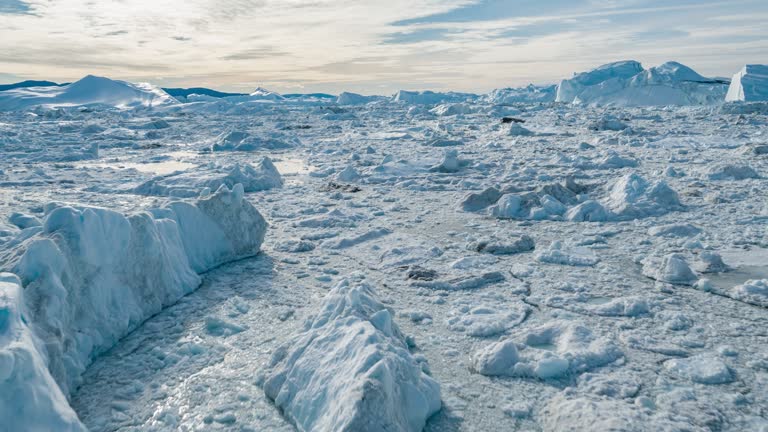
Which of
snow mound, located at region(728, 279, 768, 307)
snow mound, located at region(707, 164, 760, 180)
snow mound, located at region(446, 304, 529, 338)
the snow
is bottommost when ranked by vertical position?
snow mound, located at region(446, 304, 529, 338)

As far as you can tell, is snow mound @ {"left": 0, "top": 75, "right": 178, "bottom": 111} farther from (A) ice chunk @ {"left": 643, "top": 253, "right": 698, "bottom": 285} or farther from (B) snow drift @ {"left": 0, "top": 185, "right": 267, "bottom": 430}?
(A) ice chunk @ {"left": 643, "top": 253, "right": 698, "bottom": 285}

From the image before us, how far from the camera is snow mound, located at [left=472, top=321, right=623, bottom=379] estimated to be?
236 cm

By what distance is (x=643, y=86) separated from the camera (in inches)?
1245

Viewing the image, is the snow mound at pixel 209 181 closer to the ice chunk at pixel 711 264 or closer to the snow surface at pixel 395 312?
the snow surface at pixel 395 312

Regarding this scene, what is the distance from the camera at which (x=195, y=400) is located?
7.23 ft

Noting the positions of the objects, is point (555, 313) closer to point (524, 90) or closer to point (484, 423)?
point (484, 423)

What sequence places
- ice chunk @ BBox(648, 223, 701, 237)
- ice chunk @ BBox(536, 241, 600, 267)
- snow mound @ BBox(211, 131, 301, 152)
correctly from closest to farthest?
ice chunk @ BBox(536, 241, 600, 267) < ice chunk @ BBox(648, 223, 701, 237) < snow mound @ BBox(211, 131, 301, 152)

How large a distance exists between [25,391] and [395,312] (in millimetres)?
1852

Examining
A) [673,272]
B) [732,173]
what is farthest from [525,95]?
[673,272]

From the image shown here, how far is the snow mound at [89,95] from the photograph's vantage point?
1494 inches

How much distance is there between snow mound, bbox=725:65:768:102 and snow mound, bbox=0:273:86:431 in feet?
107

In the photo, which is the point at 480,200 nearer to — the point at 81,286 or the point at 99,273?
the point at 99,273

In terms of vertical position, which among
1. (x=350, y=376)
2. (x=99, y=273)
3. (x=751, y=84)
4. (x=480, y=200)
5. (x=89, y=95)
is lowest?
(x=480, y=200)

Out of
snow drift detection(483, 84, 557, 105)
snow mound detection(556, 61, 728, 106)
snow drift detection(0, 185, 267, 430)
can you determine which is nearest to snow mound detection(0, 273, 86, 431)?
snow drift detection(0, 185, 267, 430)
